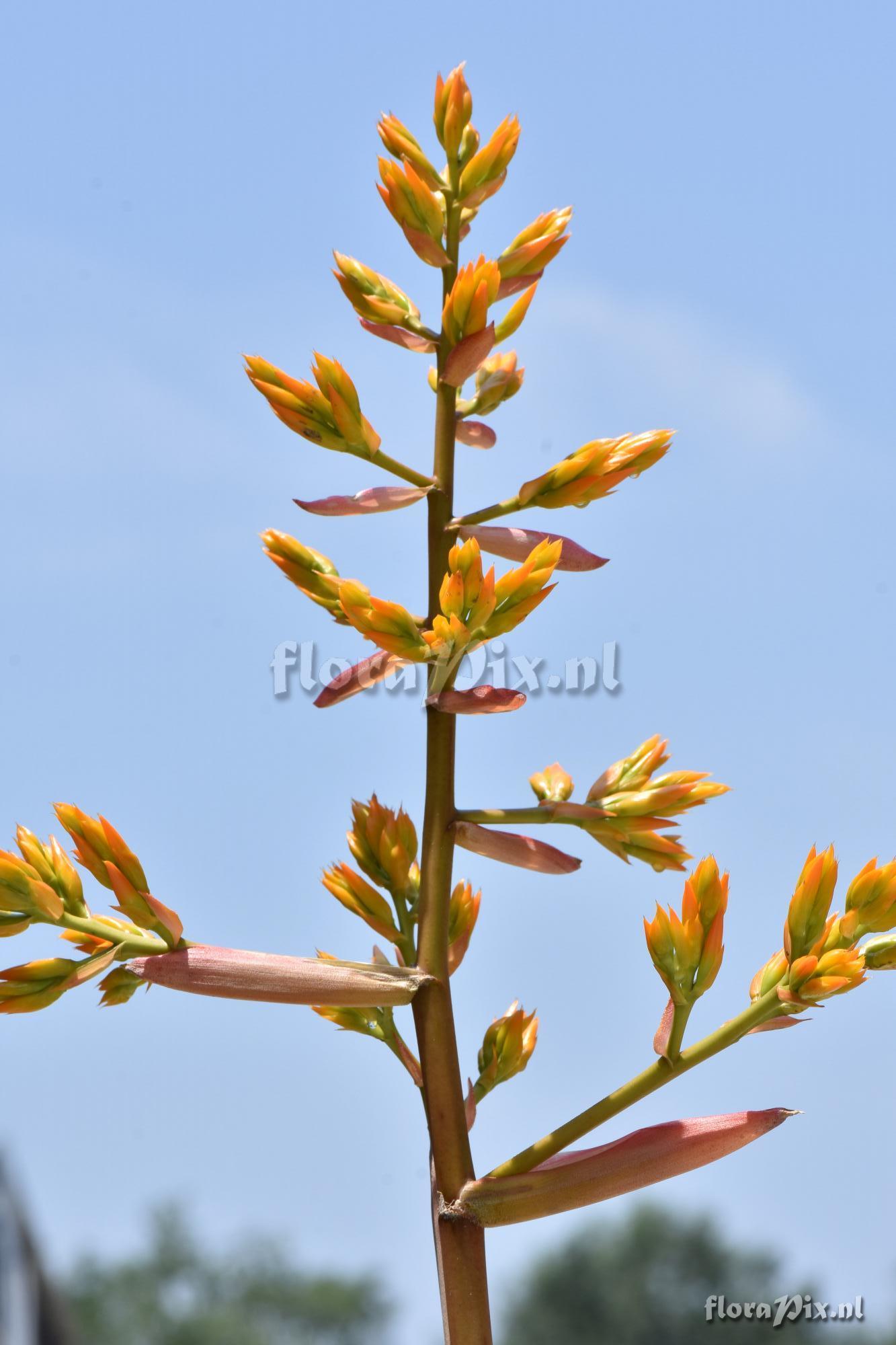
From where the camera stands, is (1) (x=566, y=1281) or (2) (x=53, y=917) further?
(1) (x=566, y=1281)

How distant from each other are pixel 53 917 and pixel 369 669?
38 cm

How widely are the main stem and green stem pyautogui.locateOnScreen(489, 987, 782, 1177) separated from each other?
51 millimetres

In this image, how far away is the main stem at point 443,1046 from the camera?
123 cm

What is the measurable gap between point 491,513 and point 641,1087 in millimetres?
574

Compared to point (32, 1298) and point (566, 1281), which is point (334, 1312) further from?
point (32, 1298)

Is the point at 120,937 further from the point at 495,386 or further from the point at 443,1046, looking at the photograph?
the point at 495,386

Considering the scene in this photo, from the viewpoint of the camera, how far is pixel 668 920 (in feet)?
4.06

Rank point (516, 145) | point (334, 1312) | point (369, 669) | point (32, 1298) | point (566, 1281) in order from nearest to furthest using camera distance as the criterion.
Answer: point (32, 1298) < point (369, 669) < point (516, 145) < point (566, 1281) < point (334, 1312)

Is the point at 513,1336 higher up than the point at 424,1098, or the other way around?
the point at 424,1098

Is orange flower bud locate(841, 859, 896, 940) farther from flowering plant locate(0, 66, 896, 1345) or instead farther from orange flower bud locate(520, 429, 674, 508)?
orange flower bud locate(520, 429, 674, 508)

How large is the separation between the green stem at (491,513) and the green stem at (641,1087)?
53 centimetres

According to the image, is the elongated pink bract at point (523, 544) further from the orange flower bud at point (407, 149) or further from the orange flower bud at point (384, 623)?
the orange flower bud at point (407, 149)

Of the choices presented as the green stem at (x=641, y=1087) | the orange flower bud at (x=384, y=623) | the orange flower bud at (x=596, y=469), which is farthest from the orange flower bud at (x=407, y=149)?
the green stem at (x=641, y=1087)

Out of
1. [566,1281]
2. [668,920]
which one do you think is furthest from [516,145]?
[566,1281]
